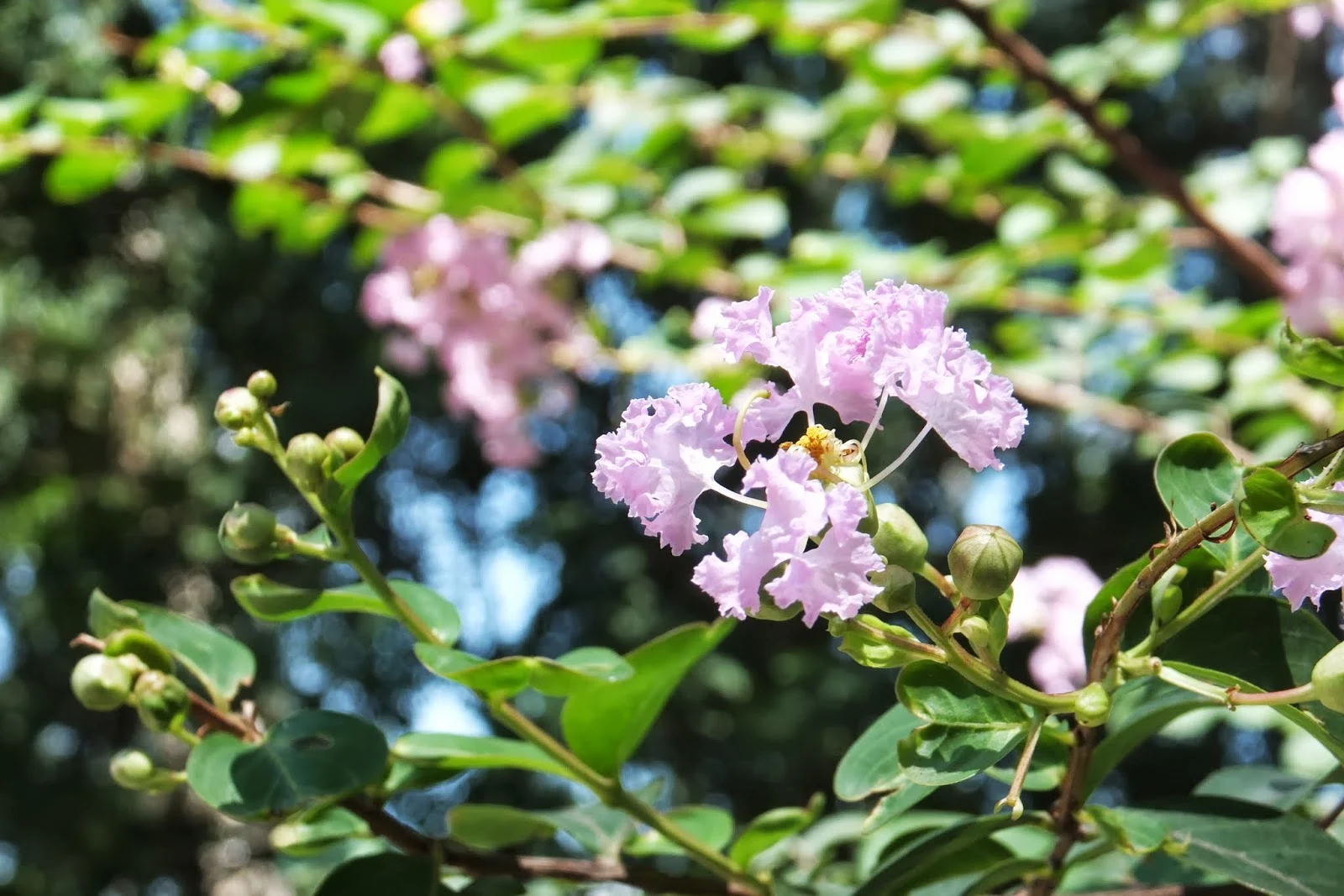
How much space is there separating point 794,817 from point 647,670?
0.11 m

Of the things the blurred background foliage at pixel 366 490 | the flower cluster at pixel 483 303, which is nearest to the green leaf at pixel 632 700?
the flower cluster at pixel 483 303

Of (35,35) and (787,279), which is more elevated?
(787,279)

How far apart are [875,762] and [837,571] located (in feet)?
0.47

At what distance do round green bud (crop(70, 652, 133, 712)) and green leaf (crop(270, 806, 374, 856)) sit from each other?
0.09 metres

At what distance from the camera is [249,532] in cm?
44

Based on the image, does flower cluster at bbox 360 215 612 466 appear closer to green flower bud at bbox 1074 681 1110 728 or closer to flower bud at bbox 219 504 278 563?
flower bud at bbox 219 504 278 563

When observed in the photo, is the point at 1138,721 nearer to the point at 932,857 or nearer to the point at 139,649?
the point at 932,857

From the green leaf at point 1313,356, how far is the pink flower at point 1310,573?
0.05 meters

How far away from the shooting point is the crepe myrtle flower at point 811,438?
321 millimetres

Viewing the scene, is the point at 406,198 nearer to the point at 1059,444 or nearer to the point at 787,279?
the point at 787,279

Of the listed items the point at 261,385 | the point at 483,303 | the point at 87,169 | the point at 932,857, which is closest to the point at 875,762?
the point at 932,857

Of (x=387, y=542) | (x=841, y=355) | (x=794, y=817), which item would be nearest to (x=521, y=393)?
(x=794, y=817)

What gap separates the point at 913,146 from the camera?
4.07 metres

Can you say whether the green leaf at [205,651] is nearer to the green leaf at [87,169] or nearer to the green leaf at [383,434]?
the green leaf at [383,434]
